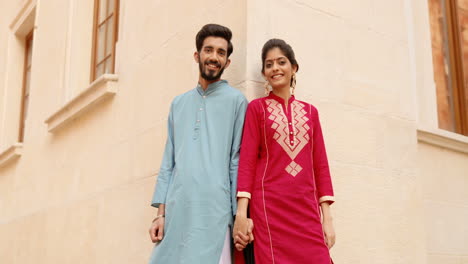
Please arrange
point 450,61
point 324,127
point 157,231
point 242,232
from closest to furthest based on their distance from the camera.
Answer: point 242,232 → point 157,231 → point 324,127 → point 450,61

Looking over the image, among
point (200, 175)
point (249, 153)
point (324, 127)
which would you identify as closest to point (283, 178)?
point (249, 153)

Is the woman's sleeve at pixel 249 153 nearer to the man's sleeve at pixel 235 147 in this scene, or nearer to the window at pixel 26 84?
the man's sleeve at pixel 235 147

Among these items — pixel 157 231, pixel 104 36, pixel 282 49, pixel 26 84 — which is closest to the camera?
pixel 157 231

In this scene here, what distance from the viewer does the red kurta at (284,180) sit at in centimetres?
283

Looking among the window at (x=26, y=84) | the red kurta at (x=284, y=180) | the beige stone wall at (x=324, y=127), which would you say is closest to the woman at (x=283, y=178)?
the red kurta at (x=284, y=180)

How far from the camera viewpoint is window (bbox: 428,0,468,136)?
5406 mm

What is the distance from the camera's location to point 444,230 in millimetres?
4625

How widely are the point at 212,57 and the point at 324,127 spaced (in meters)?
1.05

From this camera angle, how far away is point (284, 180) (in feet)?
9.60

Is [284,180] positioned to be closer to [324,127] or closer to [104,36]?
[324,127]

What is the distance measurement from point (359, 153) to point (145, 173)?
1.67m

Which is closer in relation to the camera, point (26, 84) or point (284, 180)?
point (284, 180)

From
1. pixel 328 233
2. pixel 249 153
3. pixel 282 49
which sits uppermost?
pixel 282 49

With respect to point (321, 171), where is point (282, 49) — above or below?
above
